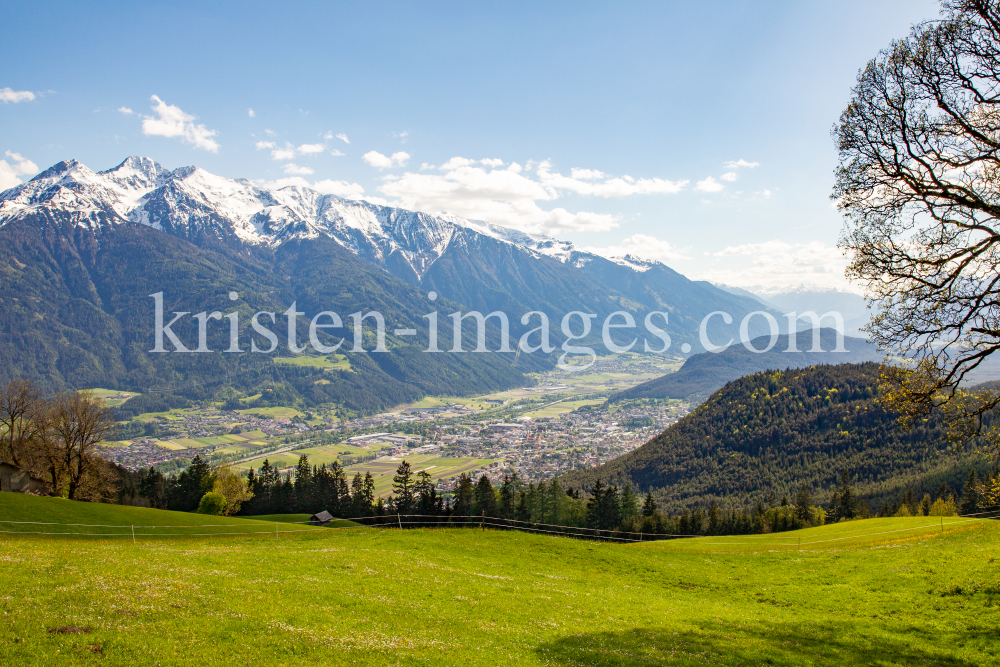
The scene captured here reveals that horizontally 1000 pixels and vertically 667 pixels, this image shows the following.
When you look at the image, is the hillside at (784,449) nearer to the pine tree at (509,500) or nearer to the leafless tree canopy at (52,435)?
the pine tree at (509,500)

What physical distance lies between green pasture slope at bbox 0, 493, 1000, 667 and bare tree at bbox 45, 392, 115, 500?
31.8m

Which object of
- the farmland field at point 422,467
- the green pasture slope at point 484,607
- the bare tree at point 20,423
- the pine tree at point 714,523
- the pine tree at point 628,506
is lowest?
the farmland field at point 422,467

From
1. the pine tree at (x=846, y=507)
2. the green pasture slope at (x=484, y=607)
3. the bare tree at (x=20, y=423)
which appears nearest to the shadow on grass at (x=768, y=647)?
the green pasture slope at (x=484, y=607)

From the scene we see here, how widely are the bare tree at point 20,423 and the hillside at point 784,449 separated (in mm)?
106486

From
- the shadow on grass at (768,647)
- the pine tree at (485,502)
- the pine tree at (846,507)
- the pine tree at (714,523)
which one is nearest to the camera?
the shadow on grass at (768,647)

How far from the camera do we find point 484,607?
16312 mm

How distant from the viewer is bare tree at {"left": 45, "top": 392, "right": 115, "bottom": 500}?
45.1 m

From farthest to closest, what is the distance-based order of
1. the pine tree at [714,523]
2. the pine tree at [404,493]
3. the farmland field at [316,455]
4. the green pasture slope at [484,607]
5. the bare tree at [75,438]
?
the farmland field at [316,455] < the pine tree at [714,523] < the pine tree at [404,493] < the bare tree at [75,438] < the green pasture slope at [484,607]

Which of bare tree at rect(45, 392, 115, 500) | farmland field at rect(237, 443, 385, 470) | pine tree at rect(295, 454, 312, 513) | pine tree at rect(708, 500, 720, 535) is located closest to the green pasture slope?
bare tree at rect(45, 392, 115, 500)

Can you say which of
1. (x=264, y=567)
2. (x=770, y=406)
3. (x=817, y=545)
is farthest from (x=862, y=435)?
(x=264, y=567)

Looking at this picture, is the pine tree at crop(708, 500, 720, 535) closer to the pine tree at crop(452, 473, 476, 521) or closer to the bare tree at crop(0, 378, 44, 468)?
the pine tree at crop(452, 473, 476, 521)

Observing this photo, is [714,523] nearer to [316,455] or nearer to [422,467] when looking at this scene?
[422,467]

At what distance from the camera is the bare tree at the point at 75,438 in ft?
148

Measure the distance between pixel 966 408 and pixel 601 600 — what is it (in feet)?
43.2
